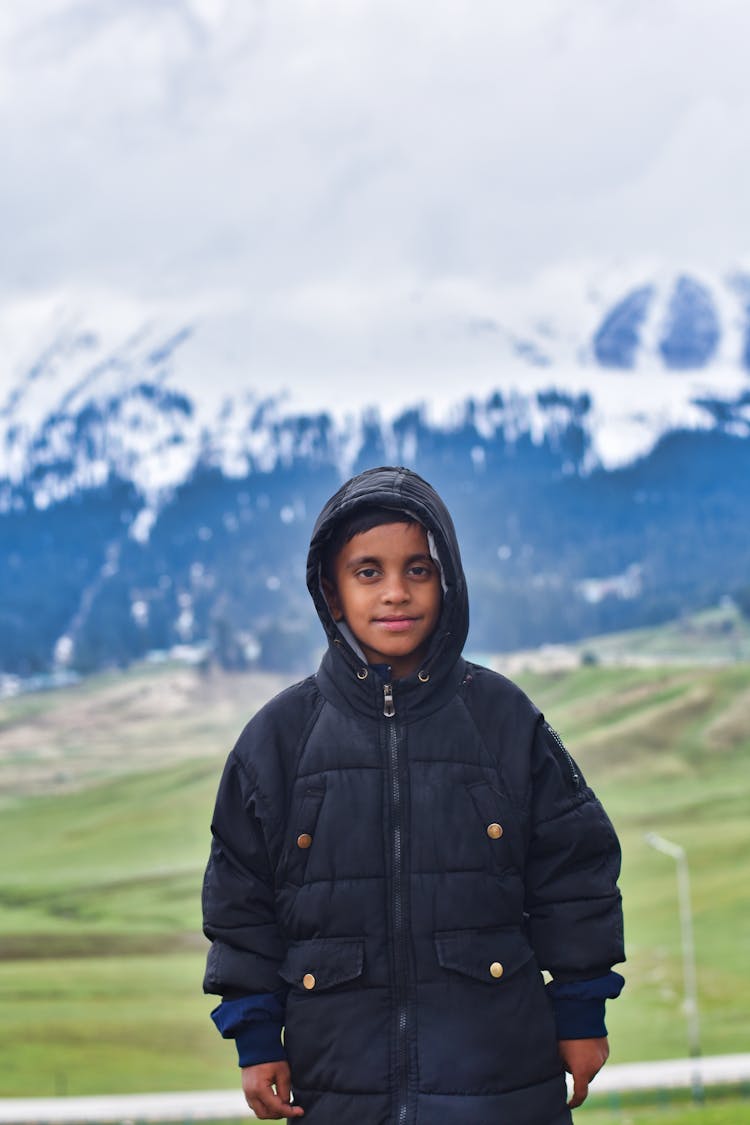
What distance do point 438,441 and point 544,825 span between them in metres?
140

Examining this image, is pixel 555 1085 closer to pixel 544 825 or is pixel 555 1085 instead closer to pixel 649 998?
pixel 544 825

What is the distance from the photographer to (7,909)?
77.5 metres

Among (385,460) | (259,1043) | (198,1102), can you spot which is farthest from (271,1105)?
(385,460)

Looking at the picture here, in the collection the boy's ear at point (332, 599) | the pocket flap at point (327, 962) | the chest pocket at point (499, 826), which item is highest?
the boy's ear at point (332, 599)

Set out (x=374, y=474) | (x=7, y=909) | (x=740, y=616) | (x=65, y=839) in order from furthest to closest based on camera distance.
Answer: (x=740, y=616) → (x=65, y=839) → (x=7, y=909) → (x=374, y=474)

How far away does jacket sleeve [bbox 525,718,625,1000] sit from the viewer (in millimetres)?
2721

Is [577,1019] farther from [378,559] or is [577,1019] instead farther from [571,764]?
[378,559]

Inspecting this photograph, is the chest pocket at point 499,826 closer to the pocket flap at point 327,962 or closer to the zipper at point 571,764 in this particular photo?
the zipper at point 571,764

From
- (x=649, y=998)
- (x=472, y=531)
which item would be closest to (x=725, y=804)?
(x=649, y=998)

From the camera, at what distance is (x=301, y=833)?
2729 millimetres

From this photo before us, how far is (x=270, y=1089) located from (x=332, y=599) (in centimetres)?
96

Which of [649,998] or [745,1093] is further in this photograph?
[649,998]

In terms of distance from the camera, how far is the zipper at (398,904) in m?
2.62

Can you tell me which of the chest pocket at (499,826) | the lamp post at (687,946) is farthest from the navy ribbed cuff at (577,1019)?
the lamp post at (687,946)
